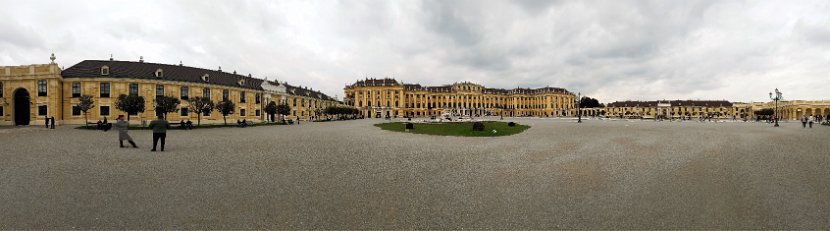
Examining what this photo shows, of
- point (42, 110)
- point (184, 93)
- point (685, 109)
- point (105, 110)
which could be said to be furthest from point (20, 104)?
point (685, 109)

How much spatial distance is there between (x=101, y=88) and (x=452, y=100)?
11440 cm

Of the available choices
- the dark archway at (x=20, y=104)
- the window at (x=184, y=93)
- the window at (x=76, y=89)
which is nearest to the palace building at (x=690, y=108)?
the window at (x=184, y=93)

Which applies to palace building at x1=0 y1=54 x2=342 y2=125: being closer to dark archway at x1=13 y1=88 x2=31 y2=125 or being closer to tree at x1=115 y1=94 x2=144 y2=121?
dark archway at x1=13 y1=88 x2=31 y2=125

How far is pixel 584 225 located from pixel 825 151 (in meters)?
17.5

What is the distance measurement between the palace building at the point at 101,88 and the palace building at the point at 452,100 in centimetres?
6808

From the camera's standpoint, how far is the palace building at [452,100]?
415 ft

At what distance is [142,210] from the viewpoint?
591cm

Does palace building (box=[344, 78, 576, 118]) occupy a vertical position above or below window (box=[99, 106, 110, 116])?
above

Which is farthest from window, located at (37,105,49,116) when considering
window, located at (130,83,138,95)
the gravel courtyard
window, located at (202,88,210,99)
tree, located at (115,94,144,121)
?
the gravel courtyard

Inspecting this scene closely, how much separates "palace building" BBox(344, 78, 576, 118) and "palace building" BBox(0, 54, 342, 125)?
68.1m

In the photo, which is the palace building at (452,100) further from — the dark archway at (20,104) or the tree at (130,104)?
the dark archway at (20,104)

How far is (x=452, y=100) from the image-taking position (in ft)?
471

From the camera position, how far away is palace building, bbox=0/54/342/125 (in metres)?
41.0

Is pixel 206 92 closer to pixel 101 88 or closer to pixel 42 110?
pixel 101 88
